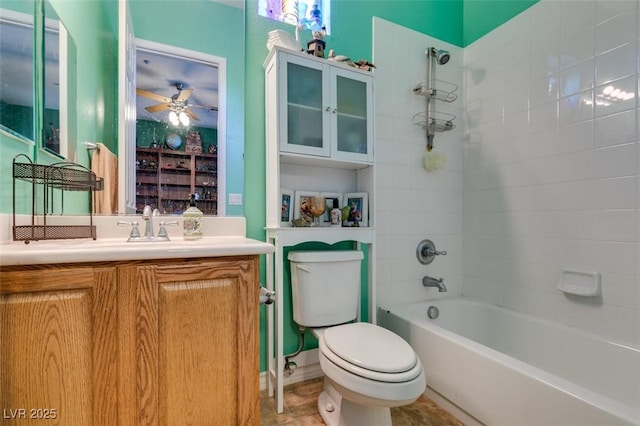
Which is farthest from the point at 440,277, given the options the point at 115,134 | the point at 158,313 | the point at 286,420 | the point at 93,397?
the point at 115,134

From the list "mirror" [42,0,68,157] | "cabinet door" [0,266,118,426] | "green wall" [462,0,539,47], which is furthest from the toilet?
"green wall" [462,0,539,47]

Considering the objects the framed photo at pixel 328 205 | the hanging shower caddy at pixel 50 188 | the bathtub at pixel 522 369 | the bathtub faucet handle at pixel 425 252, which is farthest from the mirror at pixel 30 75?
the bathtub faucet handle at pixel 425 252

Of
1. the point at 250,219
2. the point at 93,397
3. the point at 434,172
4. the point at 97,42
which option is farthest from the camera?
the point at 434,172

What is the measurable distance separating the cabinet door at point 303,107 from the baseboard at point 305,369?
1198 millimetres

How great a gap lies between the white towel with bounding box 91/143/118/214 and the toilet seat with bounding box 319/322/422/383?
1.13 m

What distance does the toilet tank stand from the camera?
1533 mm

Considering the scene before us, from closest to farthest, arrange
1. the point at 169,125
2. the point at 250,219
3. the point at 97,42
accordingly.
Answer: the point at 97,42
the point at 169,125
the point at 250,219

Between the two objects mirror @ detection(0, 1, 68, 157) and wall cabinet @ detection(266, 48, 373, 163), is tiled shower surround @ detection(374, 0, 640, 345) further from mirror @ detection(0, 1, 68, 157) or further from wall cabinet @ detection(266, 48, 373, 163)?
mirror @ detection(0, 1, 68, 157)

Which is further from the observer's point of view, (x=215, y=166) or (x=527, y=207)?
(x=527, y=207)

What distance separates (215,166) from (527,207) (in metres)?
1.89

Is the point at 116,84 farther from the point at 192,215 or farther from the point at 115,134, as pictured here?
the point at 192,215

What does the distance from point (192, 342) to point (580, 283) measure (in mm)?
1908

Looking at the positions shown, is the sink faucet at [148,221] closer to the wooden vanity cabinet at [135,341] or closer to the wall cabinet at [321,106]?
the wooden vanity cabinet at [135,341]

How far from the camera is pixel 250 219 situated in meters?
1.60
